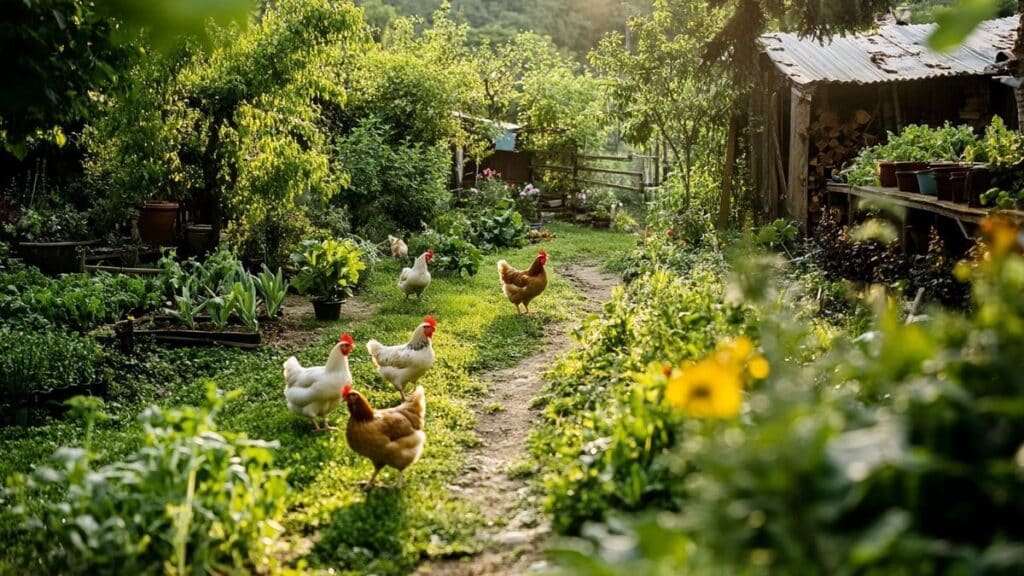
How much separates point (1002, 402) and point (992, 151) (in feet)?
20.1

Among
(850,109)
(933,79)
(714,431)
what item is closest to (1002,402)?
(714,431)

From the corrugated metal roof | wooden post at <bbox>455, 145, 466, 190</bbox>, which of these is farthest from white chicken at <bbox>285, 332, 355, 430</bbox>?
wooden post at <bbox>455, 145, 466, 190</bbox>

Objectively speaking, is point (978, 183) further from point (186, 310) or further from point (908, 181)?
point (186, 310)

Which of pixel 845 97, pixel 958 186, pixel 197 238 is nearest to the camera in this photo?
pixel 958 186

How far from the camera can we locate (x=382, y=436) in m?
4.90

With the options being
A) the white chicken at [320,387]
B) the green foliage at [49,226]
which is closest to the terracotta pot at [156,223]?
the green foliage at [49,226]

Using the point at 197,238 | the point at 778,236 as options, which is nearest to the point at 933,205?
the point at 778,236

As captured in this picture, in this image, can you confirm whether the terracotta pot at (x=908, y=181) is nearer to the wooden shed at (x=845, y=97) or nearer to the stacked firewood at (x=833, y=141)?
the wooden shed at (x=845, y=97)

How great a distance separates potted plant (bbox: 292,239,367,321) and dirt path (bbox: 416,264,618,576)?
241 centimetres

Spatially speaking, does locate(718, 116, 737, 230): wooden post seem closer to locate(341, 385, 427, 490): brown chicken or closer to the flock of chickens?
the flock of chickens

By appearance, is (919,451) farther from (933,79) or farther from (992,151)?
(933,79)

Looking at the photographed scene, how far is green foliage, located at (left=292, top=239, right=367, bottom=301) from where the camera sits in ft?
31.4

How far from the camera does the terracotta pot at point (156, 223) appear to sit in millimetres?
13320

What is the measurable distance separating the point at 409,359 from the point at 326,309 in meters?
3.30
